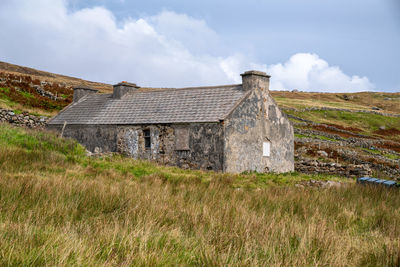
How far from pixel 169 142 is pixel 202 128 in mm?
2339

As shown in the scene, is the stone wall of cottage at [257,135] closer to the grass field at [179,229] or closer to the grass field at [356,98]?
the grass field at [179,229]

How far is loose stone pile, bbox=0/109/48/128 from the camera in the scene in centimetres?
2642

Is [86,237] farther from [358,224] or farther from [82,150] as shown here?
[82,150]

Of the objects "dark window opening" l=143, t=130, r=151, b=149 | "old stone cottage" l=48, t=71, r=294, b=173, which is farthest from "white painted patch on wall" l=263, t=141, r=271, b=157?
"dark window opening" l=143, t=130, r=151, b=149

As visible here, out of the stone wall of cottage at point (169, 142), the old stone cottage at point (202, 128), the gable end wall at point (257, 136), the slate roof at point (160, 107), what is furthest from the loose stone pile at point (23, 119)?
the gable end wall at point (257, 136)

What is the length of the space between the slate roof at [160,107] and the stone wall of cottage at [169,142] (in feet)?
1.36

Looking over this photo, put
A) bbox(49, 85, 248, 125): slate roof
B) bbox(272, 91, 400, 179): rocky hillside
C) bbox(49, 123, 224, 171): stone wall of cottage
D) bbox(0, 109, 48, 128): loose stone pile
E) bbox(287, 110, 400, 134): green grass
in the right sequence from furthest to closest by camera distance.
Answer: bbox(287, 110, 400, 134): green grass
bbox(0, 109, 48, 128): loose stone pile
bbox(272, 91, 400, 179): rocky hillside
bbox(49, 85, 248, 125): slate roof
bbox(49, 123, 224, 171): stone wall of cottage

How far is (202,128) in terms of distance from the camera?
1986 centimetres

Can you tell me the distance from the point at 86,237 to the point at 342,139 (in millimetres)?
38538

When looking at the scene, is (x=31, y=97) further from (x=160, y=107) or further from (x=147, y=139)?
(x=147, y=139)

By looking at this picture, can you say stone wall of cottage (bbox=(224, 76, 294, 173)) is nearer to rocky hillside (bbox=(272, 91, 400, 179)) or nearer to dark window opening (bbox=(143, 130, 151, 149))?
rocky hillside (bbox=(272, 91, 400, 179))

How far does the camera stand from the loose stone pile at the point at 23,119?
26422 mm

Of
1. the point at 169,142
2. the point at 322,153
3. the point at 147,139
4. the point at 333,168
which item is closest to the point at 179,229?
the point at 169,142

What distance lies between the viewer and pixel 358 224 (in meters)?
6.82
